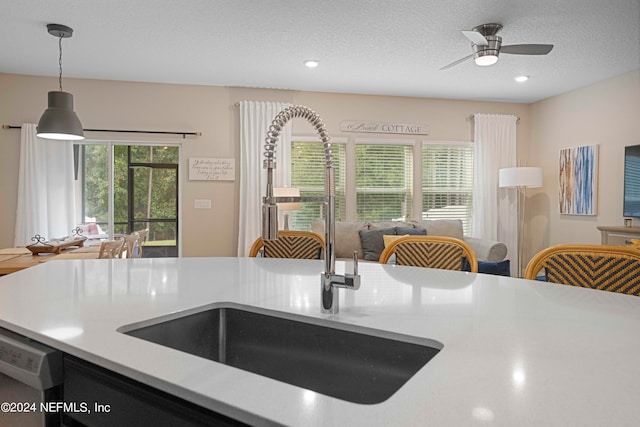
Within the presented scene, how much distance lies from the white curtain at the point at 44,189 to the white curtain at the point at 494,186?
540 centimetres

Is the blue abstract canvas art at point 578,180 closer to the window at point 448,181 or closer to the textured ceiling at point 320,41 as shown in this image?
the textured ceiling at point 320,41

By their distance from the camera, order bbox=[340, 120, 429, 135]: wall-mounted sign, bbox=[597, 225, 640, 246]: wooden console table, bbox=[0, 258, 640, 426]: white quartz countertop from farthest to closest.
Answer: bbox=[340, 120, 429, 135]: wall-mounted sign → bbox=[597, 225, 640, 246]: wooden console table → bbox=[0, 258, 640, 426]: white quartz countertop

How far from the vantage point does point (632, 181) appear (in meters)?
4.70

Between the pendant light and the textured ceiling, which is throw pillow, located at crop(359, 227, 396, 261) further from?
the pendant light

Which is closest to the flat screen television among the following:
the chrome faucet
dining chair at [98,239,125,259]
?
the chrome faucet

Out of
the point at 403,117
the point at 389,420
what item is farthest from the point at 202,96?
the point at 389,420

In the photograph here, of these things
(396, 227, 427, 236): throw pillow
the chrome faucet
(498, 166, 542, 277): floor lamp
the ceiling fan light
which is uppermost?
the ceiling fan light

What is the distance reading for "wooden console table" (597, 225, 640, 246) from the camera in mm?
4328

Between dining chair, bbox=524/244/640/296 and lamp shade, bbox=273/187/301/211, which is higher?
lamp shade, bbox=273/187/301/211

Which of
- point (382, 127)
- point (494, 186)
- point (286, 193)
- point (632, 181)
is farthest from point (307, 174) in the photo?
point (632, 181)

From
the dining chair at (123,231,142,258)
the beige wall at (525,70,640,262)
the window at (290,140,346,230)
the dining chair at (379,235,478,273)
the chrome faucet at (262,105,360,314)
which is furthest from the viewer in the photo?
the window at (290,140,346,230)

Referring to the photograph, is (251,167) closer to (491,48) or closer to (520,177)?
(491,48)

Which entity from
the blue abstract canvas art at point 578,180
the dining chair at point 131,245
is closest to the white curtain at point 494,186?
the blue abstract canvas art at point 578,180

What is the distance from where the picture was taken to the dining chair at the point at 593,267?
1401 millimetres
